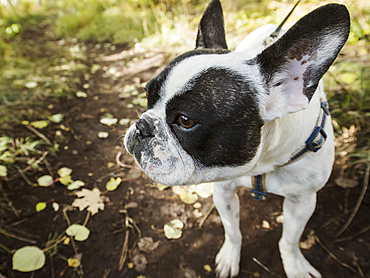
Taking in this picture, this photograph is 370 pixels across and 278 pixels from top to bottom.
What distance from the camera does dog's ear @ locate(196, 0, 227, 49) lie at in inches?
60.9

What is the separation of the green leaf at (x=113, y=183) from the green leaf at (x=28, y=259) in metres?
0.85

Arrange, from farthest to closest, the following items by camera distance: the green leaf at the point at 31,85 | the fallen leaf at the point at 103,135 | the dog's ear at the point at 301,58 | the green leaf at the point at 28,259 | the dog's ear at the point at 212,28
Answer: the green leaf at the point at 31,85 < the fallen leaf at the point at 103,135 < the green leaf at the point at 28,259 < the dog's ear at the point at 212,28 < the dog's ear at the point at 301,58

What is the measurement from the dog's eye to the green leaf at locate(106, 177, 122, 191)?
5.77 feet

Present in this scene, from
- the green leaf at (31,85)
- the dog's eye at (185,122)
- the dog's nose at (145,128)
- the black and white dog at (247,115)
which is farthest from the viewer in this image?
the green leaf at (31,85)

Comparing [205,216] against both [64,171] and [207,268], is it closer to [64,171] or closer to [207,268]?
[207,268]

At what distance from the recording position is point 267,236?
89.3 inches

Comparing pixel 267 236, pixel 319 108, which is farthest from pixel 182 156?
pixel 267 236

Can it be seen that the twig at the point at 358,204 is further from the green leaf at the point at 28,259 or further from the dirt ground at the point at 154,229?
the green leaf at the point at 28,259

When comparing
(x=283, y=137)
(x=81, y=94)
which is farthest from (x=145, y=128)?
(x=81, y=94)

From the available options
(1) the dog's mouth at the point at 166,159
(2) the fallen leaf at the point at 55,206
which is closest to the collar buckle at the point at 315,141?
(1) the dog's mouth at the point at 166,159

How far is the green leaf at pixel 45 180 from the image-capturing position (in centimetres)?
260

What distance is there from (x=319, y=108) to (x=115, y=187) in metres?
2.12

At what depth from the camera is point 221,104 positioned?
1133mm

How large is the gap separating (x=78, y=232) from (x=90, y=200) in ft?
1.22
